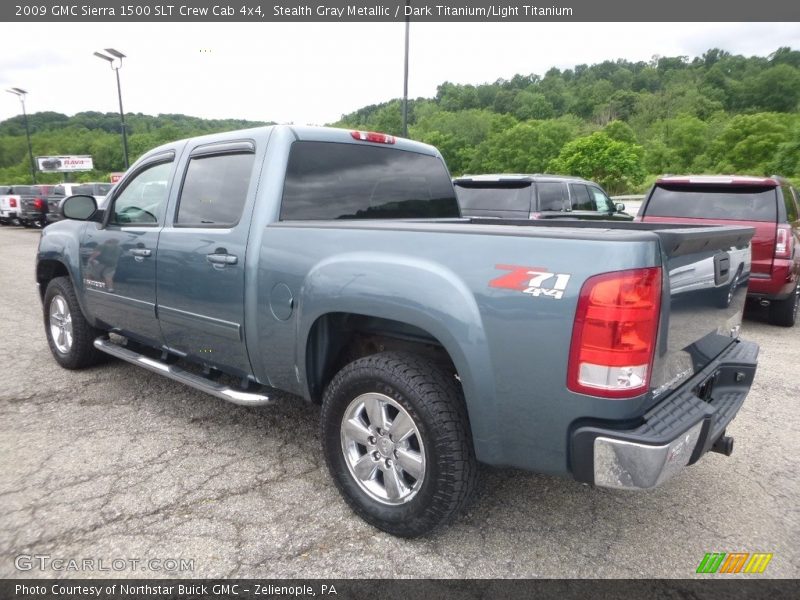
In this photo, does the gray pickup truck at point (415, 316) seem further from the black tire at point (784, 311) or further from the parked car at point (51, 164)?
the parked car at point (51, 164)

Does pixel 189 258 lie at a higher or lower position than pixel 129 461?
higher

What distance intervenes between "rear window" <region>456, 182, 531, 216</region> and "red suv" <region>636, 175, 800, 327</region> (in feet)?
5.25

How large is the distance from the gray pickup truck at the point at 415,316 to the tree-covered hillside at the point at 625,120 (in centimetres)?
3004

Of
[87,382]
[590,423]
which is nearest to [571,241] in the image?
[590,423]

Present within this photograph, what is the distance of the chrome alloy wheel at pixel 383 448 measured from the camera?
244 centimetres

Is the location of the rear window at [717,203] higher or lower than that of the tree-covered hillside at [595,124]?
lower

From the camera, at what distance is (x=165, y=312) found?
3527 mm

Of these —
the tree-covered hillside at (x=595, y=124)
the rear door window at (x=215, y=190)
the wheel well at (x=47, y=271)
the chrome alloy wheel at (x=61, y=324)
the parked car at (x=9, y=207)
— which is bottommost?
the parked car at (x=9, y=207)

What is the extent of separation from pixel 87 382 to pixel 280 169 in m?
2.84

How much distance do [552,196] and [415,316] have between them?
6.16 m

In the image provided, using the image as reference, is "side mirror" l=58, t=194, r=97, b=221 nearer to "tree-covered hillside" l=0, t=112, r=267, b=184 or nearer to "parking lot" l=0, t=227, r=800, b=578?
"parking lot" l=0, t=227, r=800, b=578

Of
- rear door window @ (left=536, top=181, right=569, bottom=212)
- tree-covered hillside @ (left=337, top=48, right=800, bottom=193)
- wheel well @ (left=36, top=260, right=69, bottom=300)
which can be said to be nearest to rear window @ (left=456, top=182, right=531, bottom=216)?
rear door window @ (left=536, top=181, right=569, bottom=212)

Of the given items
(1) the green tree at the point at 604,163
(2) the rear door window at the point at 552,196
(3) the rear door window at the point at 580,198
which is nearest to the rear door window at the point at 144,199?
(2) the rear door window at the point at 552,196

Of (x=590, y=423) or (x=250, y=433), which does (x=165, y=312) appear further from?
(x=590, y=423)
